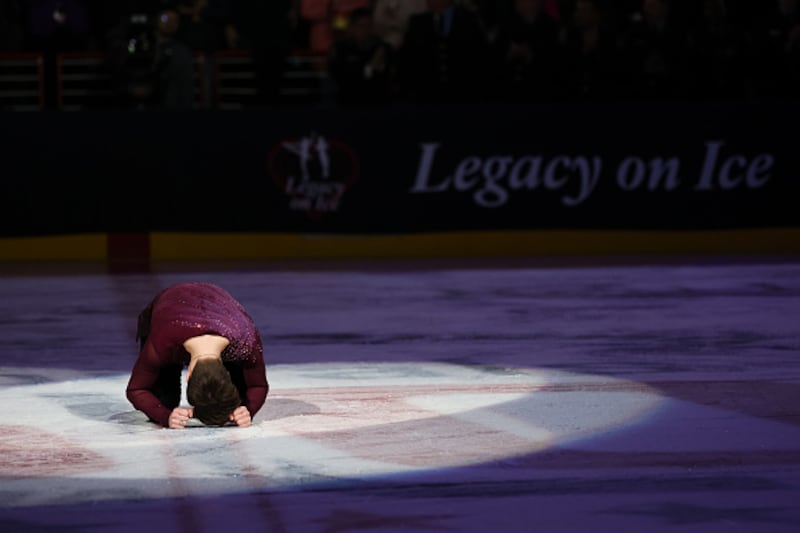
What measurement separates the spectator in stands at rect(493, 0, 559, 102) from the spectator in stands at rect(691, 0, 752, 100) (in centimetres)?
147

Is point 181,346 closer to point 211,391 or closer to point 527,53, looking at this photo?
point 211,391

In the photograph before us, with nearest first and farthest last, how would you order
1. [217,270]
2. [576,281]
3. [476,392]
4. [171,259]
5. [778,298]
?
[476,392] → [778,298] → [576,281] → [217,270] → [171,259]

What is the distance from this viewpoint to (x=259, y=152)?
1571 centimetres

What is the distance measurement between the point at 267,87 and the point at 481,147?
2245 millimetres

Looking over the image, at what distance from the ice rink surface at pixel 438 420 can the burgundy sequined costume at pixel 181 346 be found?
0.16 metres

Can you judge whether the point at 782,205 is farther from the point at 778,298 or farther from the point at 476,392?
the point at 476,392

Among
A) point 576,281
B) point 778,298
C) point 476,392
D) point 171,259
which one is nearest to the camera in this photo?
point 476,392

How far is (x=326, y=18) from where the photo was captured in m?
16.2

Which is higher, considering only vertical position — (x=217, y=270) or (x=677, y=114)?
(x=677, y=114)

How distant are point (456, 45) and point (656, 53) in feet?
6.77

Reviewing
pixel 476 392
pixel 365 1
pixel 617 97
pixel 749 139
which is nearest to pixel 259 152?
pixel 365 1

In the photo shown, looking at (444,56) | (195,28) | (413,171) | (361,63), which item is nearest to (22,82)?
(195,28)

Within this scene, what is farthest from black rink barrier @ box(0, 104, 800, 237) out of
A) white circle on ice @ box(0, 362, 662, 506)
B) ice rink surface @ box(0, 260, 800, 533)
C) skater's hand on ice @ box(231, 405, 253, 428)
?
skater's hand on ice @ box(231, 405, 253, 428)

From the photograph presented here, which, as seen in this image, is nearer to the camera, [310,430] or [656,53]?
[310,430]
